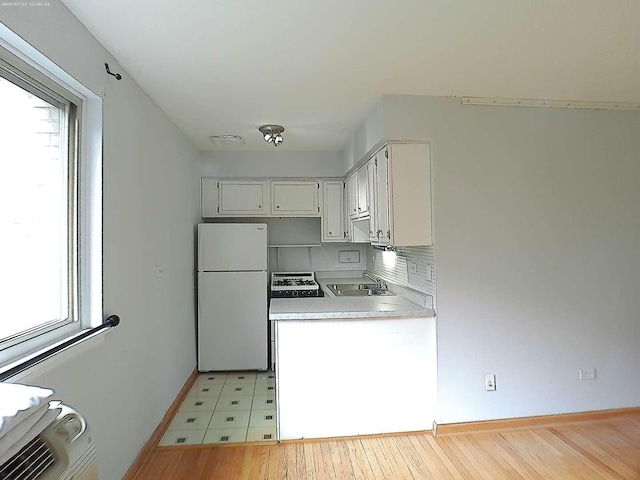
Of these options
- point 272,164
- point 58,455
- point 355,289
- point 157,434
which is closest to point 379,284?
point 355,289

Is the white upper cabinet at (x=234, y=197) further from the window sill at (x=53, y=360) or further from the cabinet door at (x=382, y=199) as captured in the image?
the window sill at (x=53, y=360)

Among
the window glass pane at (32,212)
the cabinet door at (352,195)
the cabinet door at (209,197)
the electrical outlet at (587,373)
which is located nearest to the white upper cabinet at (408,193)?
the cabinet door at (352,195)

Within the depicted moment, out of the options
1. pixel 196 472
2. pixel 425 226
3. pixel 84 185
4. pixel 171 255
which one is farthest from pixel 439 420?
pixel 84 185

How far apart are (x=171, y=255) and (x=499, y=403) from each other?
281 centimetres

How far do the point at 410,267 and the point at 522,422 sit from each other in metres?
1.39

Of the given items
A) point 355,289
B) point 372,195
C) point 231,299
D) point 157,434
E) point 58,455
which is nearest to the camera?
point 58,455

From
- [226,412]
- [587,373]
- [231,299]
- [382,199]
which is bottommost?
[226,412]

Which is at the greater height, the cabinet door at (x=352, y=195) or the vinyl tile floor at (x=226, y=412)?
the cabinet door at (x=352, y=195)

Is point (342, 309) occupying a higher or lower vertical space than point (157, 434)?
higher

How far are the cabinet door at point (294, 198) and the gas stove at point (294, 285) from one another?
75 centimetres

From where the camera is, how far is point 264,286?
167 inches

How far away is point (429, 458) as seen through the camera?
8.30 feet

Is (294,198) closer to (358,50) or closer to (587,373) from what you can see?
(358,50)

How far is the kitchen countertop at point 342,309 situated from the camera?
271 cm
